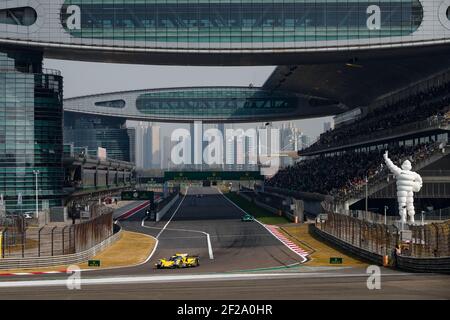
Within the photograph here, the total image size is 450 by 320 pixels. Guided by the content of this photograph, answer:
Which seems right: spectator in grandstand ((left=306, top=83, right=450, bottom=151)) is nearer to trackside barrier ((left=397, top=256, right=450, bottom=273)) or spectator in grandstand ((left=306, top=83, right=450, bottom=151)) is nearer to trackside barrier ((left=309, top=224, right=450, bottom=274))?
trackside barrier ((left=309, top=224, right=450, bottom=274))

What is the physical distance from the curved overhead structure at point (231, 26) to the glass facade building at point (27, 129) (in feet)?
16.5

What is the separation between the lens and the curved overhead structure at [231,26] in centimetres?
6906

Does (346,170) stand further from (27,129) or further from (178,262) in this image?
(178,262)

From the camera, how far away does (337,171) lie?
3637 inches

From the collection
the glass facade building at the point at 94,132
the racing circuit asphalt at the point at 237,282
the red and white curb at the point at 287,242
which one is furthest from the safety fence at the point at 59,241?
the glass facade building at the point at 94,132

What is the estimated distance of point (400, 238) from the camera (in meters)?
37.5

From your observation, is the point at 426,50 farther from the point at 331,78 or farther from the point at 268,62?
the point at 331,78

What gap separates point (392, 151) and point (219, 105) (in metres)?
60.8

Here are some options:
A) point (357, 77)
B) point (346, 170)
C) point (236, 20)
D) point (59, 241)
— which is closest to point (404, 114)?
point (346, 170)

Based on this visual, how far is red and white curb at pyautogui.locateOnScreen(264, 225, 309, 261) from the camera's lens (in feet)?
148

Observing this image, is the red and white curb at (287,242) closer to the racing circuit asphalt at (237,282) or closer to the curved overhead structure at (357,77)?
the racing circuit asphalt at (237,282)

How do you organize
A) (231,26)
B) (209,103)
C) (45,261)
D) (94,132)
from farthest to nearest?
1. (94,132)
2. (209,103)
3. (231,26)
4. (45,261)

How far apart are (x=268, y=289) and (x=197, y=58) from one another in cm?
5077

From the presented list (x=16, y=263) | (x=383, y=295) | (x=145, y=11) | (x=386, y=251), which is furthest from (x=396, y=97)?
(x=383, y=295)
